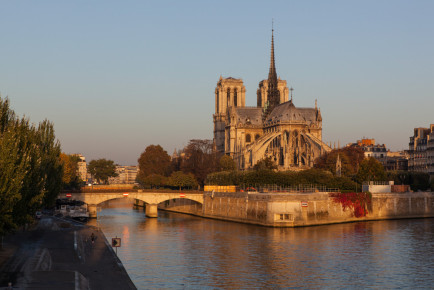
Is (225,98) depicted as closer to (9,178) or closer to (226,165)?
(226,165)

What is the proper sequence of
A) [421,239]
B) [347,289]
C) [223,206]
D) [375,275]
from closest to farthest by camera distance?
[347,289], [375,275], [421,239], [223,206]

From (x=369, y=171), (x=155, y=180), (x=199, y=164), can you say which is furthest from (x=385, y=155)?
(x=369, y=171)

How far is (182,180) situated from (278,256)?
62.8m

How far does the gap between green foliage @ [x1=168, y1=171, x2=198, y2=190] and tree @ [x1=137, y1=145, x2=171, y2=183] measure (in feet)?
67.7

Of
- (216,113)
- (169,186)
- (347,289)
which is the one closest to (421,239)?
(347,289)

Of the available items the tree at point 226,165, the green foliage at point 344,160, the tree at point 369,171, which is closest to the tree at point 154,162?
the tree at point 226,165

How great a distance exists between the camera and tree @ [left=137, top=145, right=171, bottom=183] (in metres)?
136

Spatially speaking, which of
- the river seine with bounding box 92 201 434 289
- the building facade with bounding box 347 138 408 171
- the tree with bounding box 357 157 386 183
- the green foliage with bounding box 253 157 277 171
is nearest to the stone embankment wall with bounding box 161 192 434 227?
the river seine with bounding box 92 201 434 289

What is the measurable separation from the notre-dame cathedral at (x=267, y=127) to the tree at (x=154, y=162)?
51.7 ft

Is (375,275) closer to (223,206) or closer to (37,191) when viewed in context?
(37,191)

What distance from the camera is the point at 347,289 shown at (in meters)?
38.1

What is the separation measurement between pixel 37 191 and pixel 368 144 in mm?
142700

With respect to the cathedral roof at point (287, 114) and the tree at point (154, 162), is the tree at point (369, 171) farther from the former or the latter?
the tree at point (154, 162)

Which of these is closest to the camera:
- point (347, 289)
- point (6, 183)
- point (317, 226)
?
point (6, 183)
